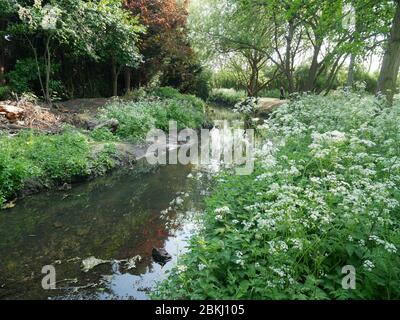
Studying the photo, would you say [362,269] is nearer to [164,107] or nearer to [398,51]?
[398,51]

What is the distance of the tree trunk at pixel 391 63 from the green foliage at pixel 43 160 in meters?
7.86

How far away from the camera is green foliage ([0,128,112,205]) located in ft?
22.8

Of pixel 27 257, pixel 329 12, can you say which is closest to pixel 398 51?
pixel 329 12

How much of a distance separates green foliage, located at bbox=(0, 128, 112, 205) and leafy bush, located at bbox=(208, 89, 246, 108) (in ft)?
92.7

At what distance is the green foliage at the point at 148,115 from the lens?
12.3 m

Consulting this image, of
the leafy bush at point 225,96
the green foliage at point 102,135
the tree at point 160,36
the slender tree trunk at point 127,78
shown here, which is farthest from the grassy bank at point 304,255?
the leafy bush at point 225,96

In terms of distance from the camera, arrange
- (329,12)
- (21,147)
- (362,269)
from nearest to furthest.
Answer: (362,269), (21,147), (329,12)

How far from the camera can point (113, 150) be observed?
988cm

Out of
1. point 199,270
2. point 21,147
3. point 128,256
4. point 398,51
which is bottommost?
point 128,256

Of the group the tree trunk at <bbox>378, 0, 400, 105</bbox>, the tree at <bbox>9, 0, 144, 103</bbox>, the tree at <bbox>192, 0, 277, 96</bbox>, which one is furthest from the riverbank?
the tree trunk at <bbox>378, 0, 400, 105</bbox>

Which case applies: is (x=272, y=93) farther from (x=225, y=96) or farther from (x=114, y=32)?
(x=114, y=32)

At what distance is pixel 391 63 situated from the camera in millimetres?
8828

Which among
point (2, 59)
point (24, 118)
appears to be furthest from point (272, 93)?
point (24, 118)
